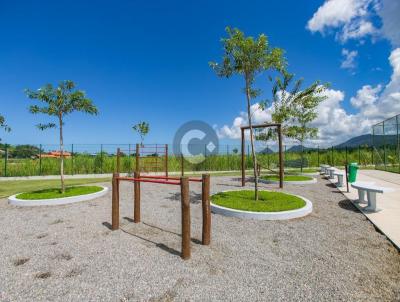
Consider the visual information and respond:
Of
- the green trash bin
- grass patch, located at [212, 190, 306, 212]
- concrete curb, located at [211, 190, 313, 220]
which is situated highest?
the green trash bin

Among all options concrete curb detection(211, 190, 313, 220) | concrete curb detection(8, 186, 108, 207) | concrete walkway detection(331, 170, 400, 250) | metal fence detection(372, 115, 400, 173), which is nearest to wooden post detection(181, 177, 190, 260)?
concrete curb detection(211, 190, 313, 220)

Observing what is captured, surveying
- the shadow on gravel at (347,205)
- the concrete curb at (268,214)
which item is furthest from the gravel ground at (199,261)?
the shadow on gravel at (347,205)

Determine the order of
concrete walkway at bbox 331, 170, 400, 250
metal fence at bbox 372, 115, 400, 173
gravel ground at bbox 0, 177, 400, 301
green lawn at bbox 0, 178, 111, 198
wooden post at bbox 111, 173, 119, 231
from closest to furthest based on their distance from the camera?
1. gravel ground at bbox 0, 177, 400, 301
2. concrete walkway at bbox 331, 170, 400, 250
3. wooden post at bbox 111, 173, 119, 231
4. green lawn at bbox 0, 178, 111, 198
5. metal fence at bbox 372, 115, 400, 173

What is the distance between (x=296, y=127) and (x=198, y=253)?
11256mm

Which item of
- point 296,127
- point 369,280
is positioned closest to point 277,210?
point 369,280

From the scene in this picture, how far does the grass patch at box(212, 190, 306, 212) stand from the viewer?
5820mm

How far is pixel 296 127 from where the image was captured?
42.9 ft

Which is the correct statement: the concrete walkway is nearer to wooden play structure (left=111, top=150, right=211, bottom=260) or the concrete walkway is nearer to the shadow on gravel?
the shadow on gravel

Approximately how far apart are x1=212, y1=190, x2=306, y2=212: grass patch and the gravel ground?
20.5 inches

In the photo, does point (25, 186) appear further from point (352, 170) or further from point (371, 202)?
point (352, 170)

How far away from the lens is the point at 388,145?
1638cm

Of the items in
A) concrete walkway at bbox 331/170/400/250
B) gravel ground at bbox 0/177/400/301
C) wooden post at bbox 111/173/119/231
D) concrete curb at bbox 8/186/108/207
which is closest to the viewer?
gravel ground at bbox 0/177/400/301

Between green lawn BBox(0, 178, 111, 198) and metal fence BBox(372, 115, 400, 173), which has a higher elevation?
metal fence BBox(372, 115, 400, 173)

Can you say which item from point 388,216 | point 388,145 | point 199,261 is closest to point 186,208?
point 199,261
